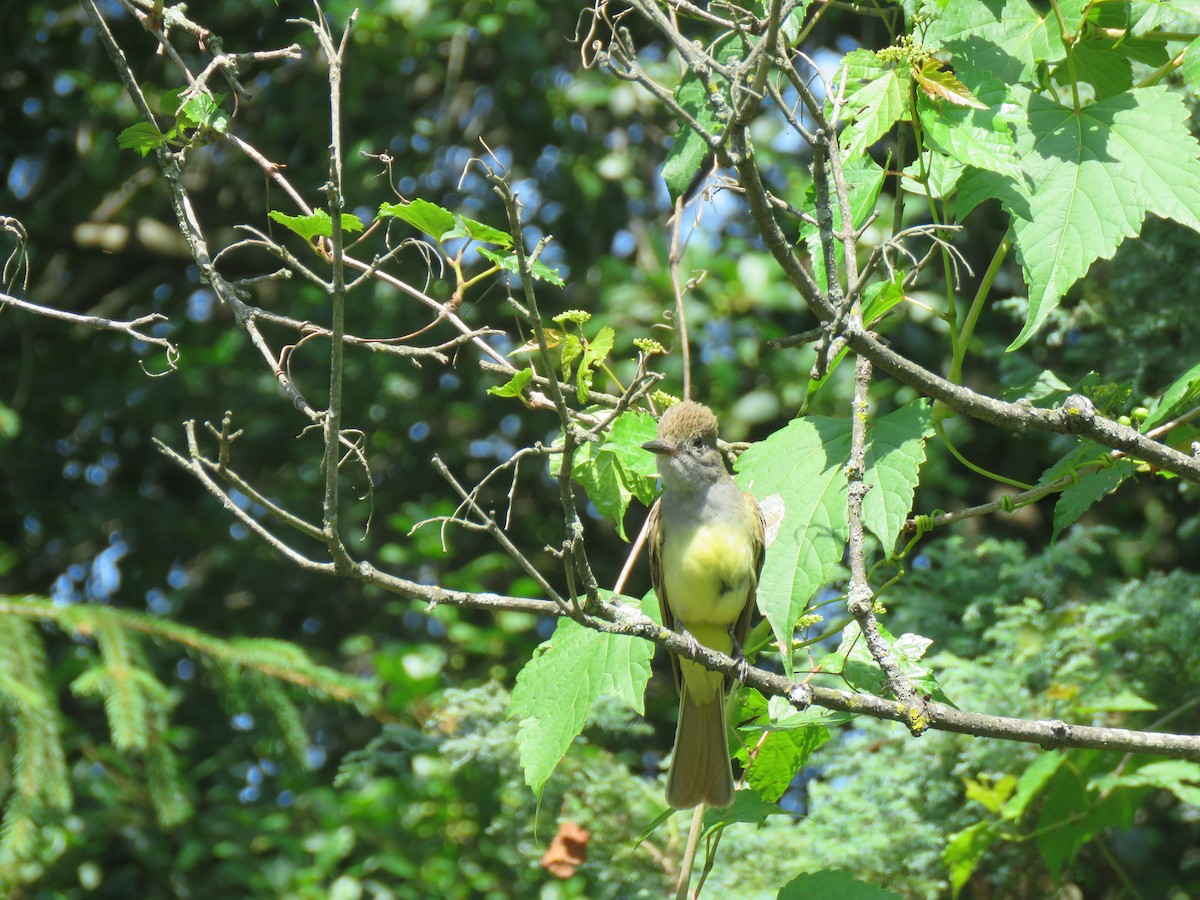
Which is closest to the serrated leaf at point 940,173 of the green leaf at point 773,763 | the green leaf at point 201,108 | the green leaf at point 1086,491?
the green leaf at point 1086,491

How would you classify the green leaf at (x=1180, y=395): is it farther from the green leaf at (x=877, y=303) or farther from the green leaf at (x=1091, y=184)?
the green leaf at (x=877, y=303)

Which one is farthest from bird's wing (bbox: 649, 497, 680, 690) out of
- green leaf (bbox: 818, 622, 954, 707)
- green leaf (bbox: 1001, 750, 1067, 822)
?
green leaf (bbox: 1001, 750, 1067, 822)

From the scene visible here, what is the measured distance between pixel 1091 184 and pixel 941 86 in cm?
43

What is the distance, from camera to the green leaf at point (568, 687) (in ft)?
9.71

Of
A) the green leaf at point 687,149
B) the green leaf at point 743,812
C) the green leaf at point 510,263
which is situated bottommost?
the green leaf at point 743,812

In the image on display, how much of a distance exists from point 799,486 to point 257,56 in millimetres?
1592

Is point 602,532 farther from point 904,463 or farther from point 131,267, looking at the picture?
point 904,463

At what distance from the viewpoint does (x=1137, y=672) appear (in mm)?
4426

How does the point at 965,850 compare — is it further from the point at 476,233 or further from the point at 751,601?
the point at 476,233

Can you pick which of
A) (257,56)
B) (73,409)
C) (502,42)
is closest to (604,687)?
(257,56)

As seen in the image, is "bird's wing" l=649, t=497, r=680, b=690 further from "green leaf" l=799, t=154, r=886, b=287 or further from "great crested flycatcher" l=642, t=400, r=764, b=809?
"green leaf" l=799, t=154, r=886, b=287

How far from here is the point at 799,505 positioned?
280 cm

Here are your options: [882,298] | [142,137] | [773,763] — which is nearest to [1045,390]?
[882,298]

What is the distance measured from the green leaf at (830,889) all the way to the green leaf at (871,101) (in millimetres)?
1719
